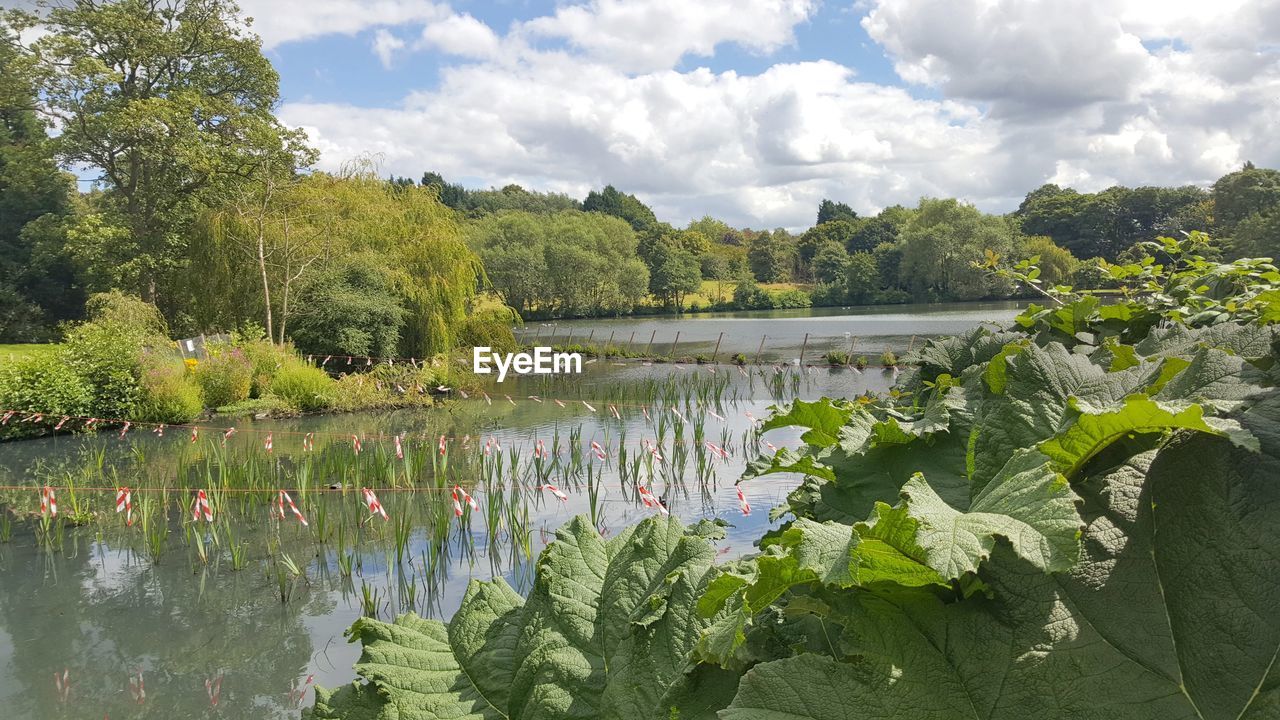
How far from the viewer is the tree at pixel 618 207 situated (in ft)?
281

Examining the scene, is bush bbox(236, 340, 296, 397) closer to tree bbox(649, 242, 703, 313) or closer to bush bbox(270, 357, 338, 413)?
bush bbox(270, 357, 338, 413)

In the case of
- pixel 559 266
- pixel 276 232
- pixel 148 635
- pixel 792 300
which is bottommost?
pixel 148 635

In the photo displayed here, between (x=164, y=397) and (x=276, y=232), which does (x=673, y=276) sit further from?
(x=164, y=397)

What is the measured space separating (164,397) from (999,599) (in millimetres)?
13540

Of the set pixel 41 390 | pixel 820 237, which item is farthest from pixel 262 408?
pixel 820 237

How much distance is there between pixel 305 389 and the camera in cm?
1323

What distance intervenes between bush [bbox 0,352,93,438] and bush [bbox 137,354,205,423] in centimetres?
76

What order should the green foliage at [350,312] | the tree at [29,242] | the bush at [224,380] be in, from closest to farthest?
the bush at [224,380]
the green foliage at [350,312]
the tree at [29,242]

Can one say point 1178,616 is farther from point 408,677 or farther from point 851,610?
point 408,677

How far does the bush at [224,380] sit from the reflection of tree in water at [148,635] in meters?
7.40

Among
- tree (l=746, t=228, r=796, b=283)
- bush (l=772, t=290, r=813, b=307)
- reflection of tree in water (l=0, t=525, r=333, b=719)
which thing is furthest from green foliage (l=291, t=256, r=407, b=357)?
tree (l=746, t=228, r=796, b=283)

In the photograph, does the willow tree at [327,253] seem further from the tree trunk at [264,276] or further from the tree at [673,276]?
the tree at [673,276]

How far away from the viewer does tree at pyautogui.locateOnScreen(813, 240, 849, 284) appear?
69.4 metres

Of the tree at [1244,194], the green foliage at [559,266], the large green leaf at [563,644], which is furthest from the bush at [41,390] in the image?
the tree at [1244,194]
